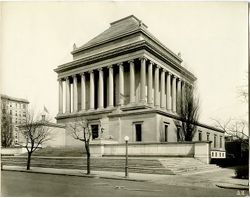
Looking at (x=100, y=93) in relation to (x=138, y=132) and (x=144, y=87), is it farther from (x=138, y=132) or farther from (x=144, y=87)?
(x=138, y=132)

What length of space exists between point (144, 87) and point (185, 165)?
11.2 metres

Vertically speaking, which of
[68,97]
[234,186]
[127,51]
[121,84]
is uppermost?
[127,51]

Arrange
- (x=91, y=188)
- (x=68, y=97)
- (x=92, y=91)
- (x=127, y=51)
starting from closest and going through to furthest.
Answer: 1. (x=91, y=188)
2. (x=127, y=51)
3. (x=68, y=97)
4. (x=92, y=91)

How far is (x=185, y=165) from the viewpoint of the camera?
66.4ft

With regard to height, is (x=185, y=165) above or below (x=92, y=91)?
below

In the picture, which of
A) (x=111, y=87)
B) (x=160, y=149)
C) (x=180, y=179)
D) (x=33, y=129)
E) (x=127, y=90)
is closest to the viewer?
(x=180, y=179)

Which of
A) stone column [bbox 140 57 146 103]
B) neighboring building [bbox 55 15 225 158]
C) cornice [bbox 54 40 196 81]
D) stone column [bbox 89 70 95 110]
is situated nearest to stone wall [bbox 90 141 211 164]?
neighboring building [bbox 55 15 225 158]

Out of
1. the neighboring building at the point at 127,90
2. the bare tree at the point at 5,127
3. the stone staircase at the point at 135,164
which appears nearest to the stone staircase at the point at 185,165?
the stone staircase at the point at 135,164

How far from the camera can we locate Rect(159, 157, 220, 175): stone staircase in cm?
1906

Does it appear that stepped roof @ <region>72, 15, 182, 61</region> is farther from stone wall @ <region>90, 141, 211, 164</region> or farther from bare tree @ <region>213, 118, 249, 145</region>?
stone wall @ <region>90, 141, 211, 164</region>

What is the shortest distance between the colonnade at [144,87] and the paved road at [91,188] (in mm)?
14038

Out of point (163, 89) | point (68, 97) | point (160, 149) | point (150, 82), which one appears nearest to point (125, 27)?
point (150, 82)

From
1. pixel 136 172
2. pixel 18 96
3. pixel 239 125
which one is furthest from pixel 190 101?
pixel 18 96

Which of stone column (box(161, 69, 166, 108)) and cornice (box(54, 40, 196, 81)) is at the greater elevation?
cornice (box(54, 40, 196, 81))
